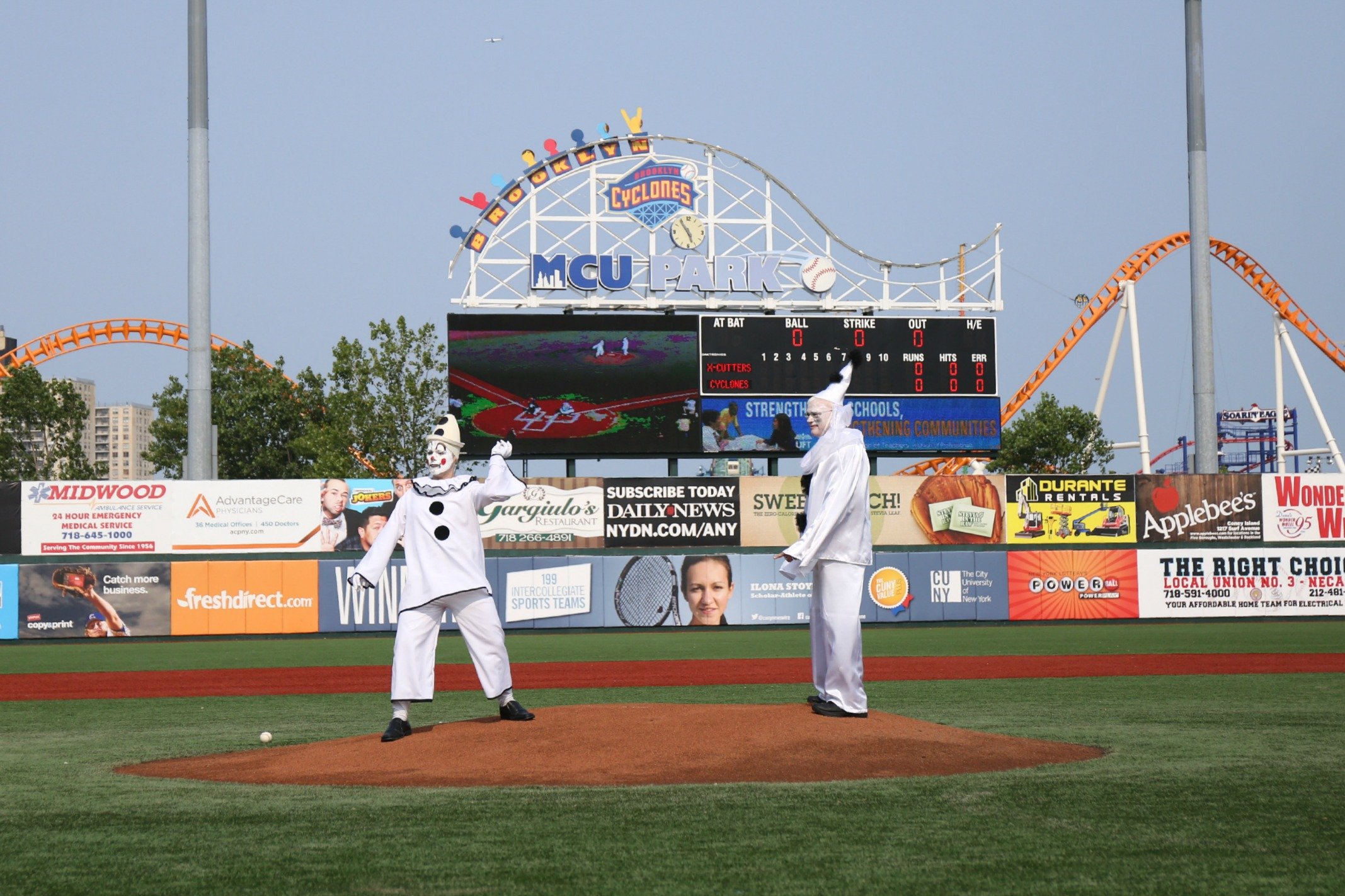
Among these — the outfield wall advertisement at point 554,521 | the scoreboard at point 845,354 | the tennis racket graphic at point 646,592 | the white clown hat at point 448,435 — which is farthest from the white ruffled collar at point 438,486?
the outfield wall advertisement at point 554,521

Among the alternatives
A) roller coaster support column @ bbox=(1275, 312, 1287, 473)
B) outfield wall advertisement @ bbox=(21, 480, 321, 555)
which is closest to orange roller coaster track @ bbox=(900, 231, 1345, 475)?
roller coaster support column @ bbox=(1275, 312, 1287, 473)

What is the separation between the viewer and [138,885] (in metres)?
4.88

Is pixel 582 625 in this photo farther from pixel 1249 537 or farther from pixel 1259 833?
pixel 1259 833

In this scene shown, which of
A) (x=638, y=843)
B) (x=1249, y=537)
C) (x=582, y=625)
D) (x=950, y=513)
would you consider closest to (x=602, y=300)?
(x=582, y=625)

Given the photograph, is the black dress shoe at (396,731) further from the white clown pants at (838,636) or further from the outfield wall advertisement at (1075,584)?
the outfield wall advertisement at (1075,584)

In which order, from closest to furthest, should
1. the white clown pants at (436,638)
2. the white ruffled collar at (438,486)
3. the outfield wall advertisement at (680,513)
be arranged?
1. the white clown pants at (436,638)
2. the white ruffled collar at (438,486)
3. the outfield wall advertisement at (680,513)

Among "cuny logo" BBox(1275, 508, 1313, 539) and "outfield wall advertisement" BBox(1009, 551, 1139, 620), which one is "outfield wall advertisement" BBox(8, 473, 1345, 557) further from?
"outfield wall advertisement" BBox(1009, 551, 1139, 620)

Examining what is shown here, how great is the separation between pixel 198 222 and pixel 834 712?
23804mm

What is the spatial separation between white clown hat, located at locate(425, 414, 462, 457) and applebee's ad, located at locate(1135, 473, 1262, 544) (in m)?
27.2

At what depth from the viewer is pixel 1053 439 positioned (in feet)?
188

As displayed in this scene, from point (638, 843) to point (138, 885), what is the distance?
187cm

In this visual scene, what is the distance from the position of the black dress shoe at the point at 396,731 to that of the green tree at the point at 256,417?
57.1 m

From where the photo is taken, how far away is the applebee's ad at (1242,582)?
3303 centimetres

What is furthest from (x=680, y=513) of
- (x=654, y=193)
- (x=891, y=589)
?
(x=654, y=193)
